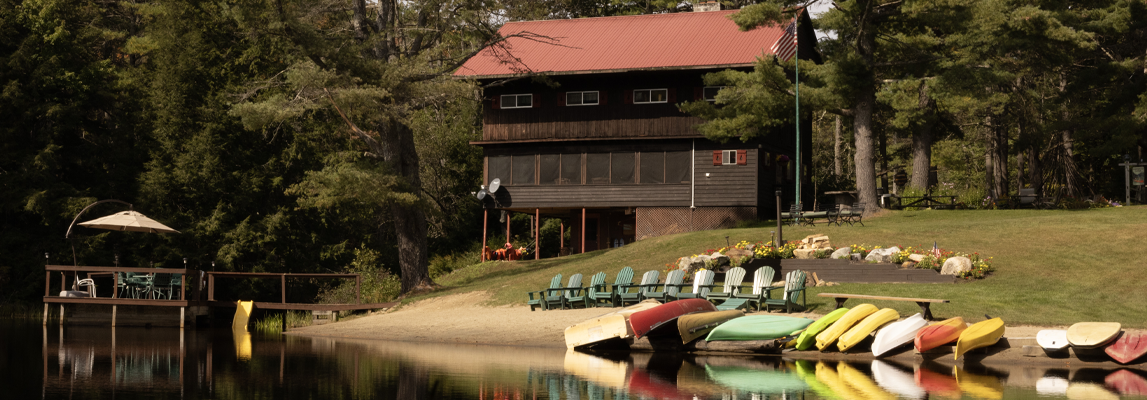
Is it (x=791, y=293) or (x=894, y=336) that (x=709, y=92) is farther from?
(x=894, y=336)

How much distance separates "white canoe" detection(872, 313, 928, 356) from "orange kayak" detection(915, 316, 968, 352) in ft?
0.73

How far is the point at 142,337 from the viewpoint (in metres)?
22.5

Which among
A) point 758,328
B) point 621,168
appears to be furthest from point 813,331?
point 621,168

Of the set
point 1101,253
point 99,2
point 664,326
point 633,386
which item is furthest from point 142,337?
point 99,2

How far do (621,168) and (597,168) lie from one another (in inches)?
32.9

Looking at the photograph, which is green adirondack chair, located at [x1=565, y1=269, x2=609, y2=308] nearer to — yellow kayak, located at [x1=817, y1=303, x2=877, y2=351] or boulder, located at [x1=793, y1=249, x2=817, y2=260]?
boulder, located at [x1=793, y1=249, x2=817, y2=260]

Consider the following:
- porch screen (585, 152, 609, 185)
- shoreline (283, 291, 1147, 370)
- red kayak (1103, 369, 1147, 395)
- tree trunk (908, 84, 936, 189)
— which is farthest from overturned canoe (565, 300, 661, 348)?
tree trunk (908, 84, 936, 189)

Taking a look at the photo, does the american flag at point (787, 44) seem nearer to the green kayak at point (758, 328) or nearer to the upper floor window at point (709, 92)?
the upper floor window at point (709, 92)

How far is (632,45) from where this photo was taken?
115 feet

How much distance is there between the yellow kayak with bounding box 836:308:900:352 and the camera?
16.3m

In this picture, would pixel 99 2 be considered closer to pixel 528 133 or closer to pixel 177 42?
pixel 177 42

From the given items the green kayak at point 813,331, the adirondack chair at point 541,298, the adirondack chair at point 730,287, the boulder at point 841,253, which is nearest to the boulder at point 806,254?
the boulder at point 841,253

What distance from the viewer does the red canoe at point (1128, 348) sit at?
1495cm

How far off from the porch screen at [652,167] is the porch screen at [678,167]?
0.56 ft
